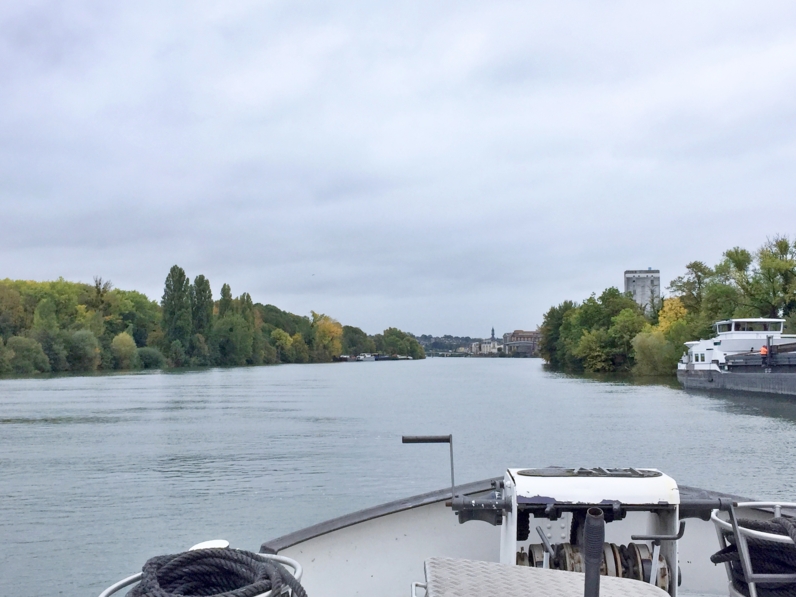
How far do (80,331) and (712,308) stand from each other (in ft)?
195

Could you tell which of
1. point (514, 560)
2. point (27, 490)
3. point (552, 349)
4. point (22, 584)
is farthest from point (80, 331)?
point (514, 560)

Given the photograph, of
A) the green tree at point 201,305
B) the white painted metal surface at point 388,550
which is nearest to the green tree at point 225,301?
the green tree at point 201,305

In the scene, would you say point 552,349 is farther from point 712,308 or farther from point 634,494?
point 634,494

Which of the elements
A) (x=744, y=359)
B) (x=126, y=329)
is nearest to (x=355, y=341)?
(x=126, y=329)

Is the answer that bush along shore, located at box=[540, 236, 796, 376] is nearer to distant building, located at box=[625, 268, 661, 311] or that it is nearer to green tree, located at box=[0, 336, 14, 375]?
distant building, located at box=[625, 268, 661, 311]

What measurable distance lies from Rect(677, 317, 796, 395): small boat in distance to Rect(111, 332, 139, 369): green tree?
58544mm

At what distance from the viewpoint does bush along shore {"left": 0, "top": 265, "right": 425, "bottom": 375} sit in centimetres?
7419

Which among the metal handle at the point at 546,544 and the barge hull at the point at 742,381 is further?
the barge hull at the point at 742,381

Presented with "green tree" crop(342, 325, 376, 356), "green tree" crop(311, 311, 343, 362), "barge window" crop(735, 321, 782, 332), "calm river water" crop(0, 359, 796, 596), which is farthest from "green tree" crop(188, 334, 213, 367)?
"barge window" crop(735, 321, 782, 332)

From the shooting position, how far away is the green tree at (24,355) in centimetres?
6876

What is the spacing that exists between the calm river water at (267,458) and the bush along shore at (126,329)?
37972 mm

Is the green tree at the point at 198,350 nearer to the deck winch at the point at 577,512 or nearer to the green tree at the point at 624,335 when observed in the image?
the green tree at the point at 624,335

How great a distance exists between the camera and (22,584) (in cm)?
963

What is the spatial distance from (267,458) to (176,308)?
7973cm
